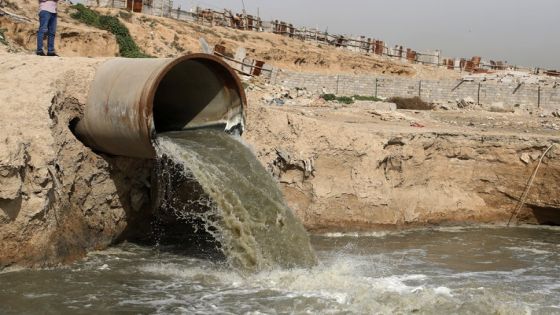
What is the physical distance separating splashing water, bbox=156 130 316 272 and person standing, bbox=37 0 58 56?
353 cm

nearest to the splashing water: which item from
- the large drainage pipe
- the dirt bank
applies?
the large drainage pipe

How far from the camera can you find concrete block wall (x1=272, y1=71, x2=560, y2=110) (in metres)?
24.2

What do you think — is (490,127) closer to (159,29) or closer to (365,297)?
(365,297)

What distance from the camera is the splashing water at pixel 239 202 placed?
746 centimetres

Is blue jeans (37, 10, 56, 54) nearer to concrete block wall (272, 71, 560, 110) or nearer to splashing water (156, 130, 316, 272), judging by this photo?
splashing water (156, 130, 316, 272)

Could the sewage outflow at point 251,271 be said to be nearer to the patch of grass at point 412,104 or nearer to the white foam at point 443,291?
the white foam at point 443,291

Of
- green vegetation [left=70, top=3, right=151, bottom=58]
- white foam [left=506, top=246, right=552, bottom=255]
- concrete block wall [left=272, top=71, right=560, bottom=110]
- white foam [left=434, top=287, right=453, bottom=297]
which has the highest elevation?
green vegetation [left=70, top=3, right=151, bottom=58]

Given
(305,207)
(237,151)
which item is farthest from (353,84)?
(237,151)

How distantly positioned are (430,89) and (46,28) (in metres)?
18.3

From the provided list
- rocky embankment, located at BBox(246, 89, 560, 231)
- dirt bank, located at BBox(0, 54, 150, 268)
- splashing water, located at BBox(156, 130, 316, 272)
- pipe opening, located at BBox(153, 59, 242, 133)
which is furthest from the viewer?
rocky embankment, located at BBox(246, 89, 560, 231)

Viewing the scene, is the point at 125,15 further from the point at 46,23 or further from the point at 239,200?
the point at 239,200

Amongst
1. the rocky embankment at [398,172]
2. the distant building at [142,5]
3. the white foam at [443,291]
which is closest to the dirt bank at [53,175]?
the rocky embankment at [398,172]

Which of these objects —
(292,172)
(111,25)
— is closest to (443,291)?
(292,172)

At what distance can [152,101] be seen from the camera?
7191 mm
